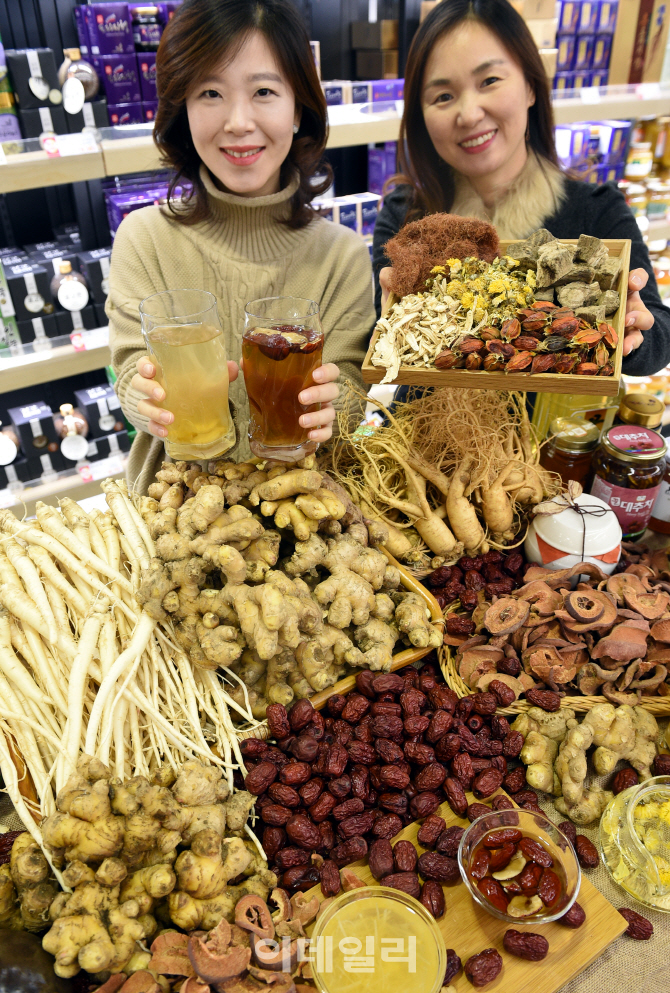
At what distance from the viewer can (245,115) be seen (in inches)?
58.7

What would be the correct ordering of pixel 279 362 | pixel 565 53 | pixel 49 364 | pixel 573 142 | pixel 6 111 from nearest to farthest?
1. pixel 279 362
2. pixel 6 111
3. pixel 49 364
4. pixel 565 53
5. pixel 573 142

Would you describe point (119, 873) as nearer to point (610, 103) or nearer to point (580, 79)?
point (610, 103)

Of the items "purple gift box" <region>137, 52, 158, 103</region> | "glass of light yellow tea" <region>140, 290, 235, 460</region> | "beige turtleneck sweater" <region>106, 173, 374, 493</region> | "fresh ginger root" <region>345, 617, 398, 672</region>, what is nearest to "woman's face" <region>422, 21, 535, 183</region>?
Answer: "beige turtleneck sweater" <region>106, 173, 374, 493</region>

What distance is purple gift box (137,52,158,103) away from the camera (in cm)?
247

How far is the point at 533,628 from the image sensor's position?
1418 millimetres

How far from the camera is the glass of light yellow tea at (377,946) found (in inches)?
36.7

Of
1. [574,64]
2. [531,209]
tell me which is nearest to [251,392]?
[531,209]

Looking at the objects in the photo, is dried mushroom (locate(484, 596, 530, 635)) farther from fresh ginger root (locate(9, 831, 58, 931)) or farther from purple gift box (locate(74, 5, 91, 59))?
purple gift box (locate(74, 5, 91, 59))

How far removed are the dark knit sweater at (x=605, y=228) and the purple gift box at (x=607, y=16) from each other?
1893 millimetres

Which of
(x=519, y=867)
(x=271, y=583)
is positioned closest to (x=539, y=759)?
(x=519, y=867)

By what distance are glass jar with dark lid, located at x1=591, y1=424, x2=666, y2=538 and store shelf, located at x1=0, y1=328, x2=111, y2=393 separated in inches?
→ 79.6

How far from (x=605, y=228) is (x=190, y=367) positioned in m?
1.45

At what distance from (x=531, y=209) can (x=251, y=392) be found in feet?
4.11

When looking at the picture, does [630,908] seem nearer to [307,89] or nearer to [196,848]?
[196,848]
